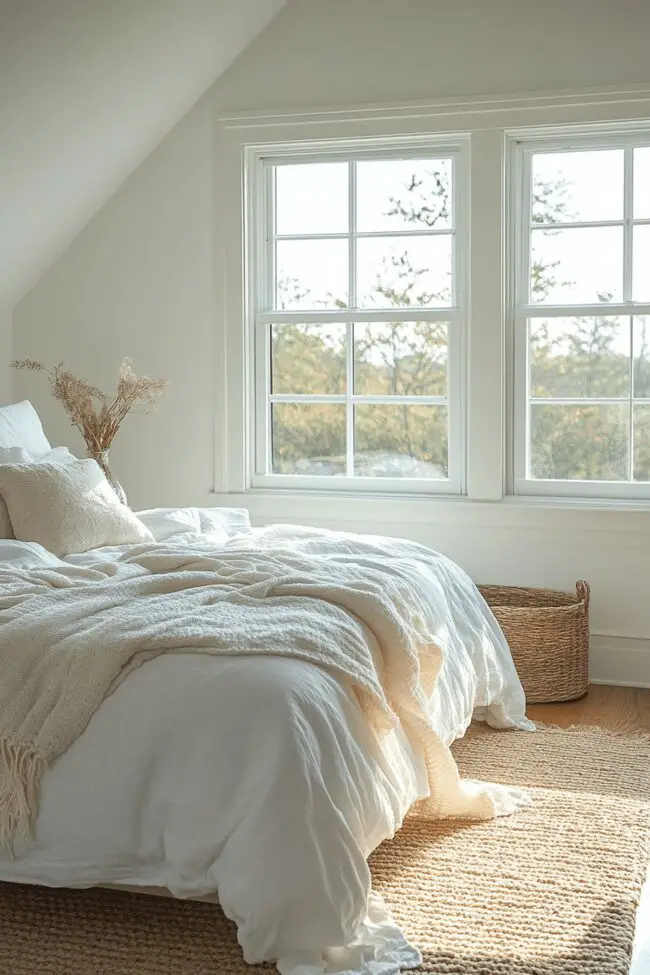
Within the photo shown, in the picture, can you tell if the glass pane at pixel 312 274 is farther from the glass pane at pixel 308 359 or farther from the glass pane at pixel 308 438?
the glass pane at pixel 308 438

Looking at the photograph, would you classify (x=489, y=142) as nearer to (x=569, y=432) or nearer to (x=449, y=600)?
(x=569, y=432)

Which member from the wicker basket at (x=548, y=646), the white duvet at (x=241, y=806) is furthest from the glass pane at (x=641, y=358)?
the white duvet at (x=241, y=806)

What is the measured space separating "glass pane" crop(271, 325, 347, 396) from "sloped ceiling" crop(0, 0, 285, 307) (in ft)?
3.27

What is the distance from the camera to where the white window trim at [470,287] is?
429 centimetres

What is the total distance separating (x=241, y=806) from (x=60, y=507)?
1570mm

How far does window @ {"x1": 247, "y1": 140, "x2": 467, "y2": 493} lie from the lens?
15.0ft

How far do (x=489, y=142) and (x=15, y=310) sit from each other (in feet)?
7.30

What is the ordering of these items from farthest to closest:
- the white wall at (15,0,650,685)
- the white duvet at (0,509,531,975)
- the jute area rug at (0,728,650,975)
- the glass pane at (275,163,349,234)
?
the glass pane at (275,163,349,234)
the white wall at (15,0,650,685)
the jute area rug at (0,728,650,975)
the white duvet at (0,509,531,975)

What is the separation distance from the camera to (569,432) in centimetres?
446

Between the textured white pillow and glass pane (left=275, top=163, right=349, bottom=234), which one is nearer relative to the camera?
the textured white pillow

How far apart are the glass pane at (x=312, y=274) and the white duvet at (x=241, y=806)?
2674 millimetres

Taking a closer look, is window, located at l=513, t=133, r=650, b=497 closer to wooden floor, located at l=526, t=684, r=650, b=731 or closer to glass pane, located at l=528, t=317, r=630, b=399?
glass pane, located at l=528, t=317, r=630, b=399

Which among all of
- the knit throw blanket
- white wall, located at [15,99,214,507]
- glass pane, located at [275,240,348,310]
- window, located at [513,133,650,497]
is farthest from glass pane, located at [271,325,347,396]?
the knit throw blanket

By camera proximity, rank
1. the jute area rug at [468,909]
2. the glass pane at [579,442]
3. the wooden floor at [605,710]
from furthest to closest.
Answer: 1. the glass pane at [579,442]
2. the wooden floor at [605,710]
3. the jute area rug at [468,909]
